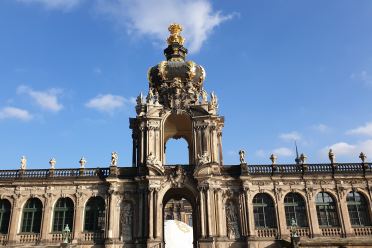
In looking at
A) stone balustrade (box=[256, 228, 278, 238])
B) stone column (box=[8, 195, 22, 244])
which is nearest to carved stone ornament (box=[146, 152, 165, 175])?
stone balustrade (box=[256, 228, 278, 238])

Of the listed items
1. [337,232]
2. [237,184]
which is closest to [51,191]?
[237,184]

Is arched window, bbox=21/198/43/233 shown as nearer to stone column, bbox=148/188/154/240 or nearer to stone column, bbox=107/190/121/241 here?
stone column, bbox=107/190/121/241

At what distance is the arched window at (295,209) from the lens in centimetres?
3744

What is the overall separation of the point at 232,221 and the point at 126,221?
403 inches

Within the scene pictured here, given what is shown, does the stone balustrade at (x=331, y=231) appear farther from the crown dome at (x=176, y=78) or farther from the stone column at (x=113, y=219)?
the stone column at (x=113, y=219)

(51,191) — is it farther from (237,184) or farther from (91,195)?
(237,184)

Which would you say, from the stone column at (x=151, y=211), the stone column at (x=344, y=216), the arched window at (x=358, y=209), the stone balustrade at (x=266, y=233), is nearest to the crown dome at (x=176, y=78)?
the stone column at (x=151, y=211)

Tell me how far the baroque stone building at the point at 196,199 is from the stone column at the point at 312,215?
0.09m

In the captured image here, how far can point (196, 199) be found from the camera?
37531 mm

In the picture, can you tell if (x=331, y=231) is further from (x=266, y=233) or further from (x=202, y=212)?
(x=202, y=212)

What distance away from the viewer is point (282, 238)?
36.3 m

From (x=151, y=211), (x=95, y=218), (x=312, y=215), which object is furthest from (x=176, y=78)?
(x=312, y=215)

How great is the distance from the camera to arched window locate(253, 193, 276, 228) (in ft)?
122

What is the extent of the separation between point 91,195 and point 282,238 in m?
18.9
